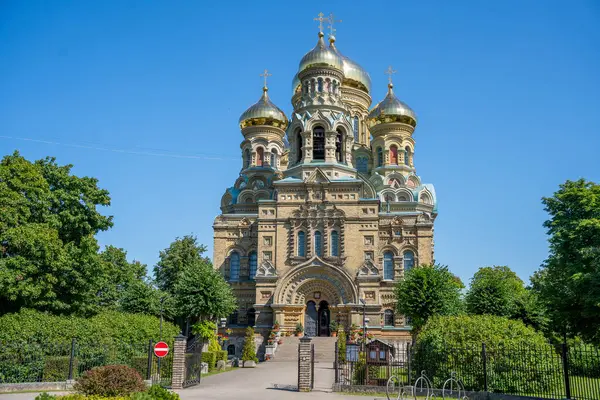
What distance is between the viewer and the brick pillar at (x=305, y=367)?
790 inches

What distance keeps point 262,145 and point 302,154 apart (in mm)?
8255

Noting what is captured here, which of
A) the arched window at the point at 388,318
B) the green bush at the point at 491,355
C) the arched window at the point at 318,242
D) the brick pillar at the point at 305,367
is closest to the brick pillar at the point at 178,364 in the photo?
the brick pillar at the point at 305,367

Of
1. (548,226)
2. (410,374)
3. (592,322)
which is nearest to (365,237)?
(548,226)

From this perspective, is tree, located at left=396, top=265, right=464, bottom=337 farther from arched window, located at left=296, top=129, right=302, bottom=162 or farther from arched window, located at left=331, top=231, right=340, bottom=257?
arched window, located at left=296, top=129, right=302, bottom=162

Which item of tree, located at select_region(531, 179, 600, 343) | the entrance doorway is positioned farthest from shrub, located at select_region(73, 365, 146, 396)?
the entrance doorway

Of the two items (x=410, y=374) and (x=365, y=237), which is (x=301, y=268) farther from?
(x=410, y=374)

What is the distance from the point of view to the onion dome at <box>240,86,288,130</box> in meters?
49.9

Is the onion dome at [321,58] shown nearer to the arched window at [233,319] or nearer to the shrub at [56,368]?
the arched window at [233,319]

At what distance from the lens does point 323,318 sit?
128 ft

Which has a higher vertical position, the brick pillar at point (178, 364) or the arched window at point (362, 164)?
the arched window at point (362, 164)

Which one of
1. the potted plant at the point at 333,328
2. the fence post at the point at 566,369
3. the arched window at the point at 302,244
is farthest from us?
the arched window at the point at 302,244

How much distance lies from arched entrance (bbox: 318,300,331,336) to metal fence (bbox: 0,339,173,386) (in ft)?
56.2

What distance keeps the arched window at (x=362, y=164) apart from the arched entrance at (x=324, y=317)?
14.6 metres

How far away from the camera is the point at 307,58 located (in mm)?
45969
